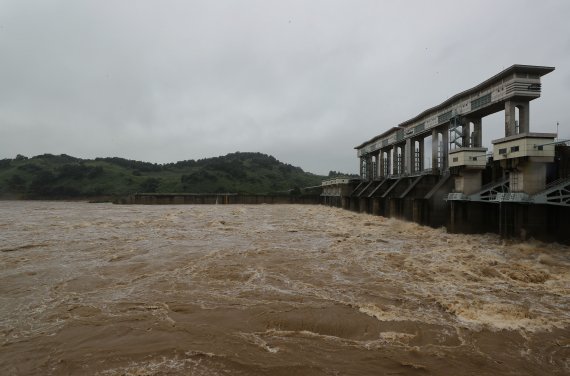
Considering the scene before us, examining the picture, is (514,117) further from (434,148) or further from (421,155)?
(421,155)

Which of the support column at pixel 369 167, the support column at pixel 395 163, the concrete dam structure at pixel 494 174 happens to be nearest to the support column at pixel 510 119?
the concrete dam structure at pixel 494 174

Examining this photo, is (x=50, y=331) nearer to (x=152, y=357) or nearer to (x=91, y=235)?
(x=152, y=357)

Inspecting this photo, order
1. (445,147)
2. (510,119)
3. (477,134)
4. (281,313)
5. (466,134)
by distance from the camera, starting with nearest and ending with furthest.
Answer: (281,313), (510,119), (477,134), (466,134), (445,147)

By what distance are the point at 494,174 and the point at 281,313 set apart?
18.1m

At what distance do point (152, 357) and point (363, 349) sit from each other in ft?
9.79

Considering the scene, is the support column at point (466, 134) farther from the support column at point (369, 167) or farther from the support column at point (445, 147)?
the support column at point (369, 167)

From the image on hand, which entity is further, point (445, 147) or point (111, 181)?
point (111, 181)

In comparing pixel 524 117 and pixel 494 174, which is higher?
pixel 524 117

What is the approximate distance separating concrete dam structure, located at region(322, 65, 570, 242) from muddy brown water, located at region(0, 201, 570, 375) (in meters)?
2.91

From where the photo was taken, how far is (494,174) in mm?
19406

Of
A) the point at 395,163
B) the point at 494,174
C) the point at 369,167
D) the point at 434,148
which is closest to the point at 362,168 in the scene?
the point at 369,167

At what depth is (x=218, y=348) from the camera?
4977 millimetres

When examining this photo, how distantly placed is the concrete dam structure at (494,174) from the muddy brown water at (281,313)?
291 centimetres

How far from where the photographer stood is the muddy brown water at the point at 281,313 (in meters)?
4.58
